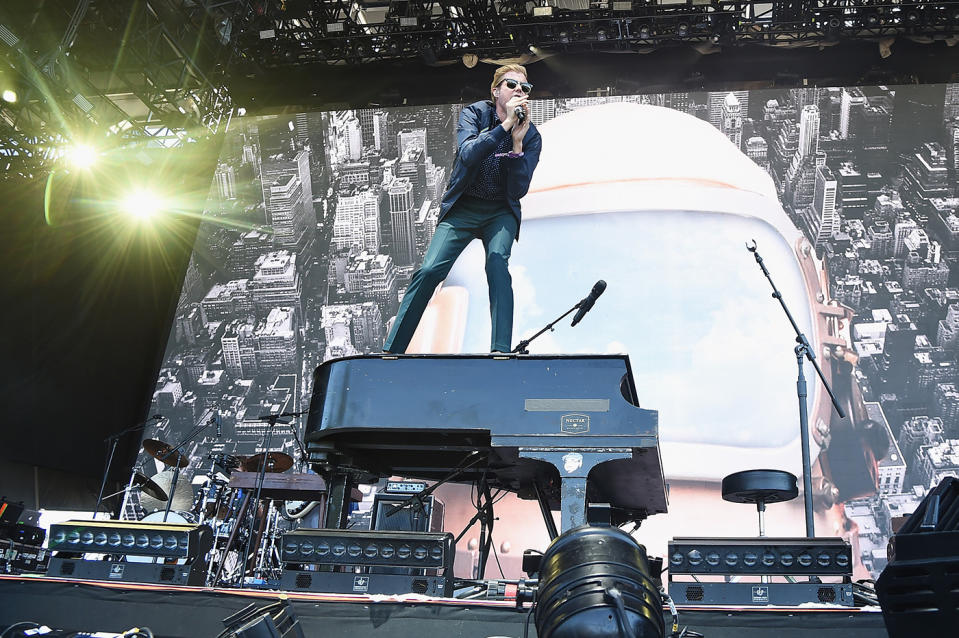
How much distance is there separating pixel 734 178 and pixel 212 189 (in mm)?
5474

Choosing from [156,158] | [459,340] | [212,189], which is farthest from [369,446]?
[156,158]

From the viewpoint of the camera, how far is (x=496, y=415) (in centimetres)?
255

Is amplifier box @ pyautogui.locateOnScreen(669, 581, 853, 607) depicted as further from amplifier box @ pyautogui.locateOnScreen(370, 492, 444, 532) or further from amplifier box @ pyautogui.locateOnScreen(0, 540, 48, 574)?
amplifier box @ pyautogui.locateOnScreen(0, 540, 48, 574)

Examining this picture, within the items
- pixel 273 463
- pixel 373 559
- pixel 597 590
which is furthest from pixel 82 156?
pixel 597 590

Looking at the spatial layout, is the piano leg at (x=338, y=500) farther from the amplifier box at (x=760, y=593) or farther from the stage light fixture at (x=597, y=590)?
the stage light fixture at (x=597, y=590)

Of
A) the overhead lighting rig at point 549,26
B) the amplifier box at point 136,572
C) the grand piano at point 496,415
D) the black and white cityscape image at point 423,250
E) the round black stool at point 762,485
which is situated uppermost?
the overhead lighting rig at point 549,26

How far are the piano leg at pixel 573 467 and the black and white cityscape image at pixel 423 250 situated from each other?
4652 millimetres

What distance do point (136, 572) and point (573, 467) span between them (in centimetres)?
156

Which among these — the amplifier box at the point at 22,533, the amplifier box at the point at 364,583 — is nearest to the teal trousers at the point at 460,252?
the amplifier box at the point at 364,583

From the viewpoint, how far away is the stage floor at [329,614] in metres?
2.14

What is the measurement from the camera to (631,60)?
8352mm

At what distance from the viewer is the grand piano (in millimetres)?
2441

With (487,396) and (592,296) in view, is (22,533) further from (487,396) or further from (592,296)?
(592,296)

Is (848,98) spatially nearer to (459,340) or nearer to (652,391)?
(652,391)
